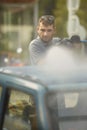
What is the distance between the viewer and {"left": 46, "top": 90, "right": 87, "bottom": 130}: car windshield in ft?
12.8

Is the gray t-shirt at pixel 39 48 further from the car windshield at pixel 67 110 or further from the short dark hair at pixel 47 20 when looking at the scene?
the car windshield at pixel 67 110

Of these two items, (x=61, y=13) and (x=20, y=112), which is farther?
(x=61, y=13)

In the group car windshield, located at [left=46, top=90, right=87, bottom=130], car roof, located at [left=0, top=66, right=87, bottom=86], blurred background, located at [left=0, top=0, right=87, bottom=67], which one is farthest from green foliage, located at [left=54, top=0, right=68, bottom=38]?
car windshield, located at [left=46, top=90, right=87, bottom=130]


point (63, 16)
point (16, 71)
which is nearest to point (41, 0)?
point (63, 16)

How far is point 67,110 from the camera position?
13.4 ft

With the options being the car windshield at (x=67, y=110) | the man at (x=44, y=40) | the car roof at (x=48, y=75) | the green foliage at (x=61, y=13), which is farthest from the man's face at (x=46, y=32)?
the green foliage at (x=61, y=13)

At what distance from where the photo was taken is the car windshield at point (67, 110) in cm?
389

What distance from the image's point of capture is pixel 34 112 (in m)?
4.01

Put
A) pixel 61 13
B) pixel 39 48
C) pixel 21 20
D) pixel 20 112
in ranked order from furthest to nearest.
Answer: pixel 21 20 → pixel 61 13 → pixel 39 48 → pixel 20 112

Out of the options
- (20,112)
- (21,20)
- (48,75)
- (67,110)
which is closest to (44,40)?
(48,75)

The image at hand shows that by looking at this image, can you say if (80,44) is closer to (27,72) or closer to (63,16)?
(27,72)

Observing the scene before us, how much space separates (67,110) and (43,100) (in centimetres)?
33

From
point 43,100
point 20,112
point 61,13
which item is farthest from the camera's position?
point 61,13

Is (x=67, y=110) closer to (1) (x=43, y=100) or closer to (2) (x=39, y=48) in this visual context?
(1) (x=43, y=100)
